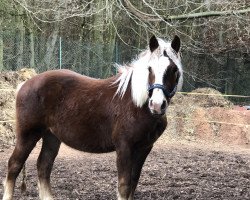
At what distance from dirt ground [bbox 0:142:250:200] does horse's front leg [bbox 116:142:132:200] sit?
124 centimetres

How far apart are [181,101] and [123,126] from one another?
1047cm

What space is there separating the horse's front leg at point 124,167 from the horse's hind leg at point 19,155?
1.09 m

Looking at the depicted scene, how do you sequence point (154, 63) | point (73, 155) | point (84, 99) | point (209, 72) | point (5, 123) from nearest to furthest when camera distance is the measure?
point (154, 63) → point (84, 99) → point (73, 155) → point (5, 123) → point (209, 72)

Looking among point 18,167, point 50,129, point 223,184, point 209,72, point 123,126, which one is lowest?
point 209,72

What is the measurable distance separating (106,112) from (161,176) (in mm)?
2729

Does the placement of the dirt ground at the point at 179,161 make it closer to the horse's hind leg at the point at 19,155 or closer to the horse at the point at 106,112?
the horse's hind leg at the point at 19,155

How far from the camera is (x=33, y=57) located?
14805mm

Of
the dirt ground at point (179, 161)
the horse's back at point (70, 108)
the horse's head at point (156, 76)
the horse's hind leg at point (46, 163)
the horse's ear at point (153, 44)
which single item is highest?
the horse's ear at point (153, 44)

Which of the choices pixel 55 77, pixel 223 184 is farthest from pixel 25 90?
pixel 223 184

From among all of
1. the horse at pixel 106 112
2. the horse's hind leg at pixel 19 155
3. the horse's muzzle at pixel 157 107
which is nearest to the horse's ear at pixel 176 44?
the horse at pixel 106 112

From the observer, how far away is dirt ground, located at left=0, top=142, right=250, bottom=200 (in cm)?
560

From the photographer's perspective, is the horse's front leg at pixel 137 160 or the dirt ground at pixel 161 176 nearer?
the horse's front leg at pixel 137 160

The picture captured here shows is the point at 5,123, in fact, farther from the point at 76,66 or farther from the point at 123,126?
the point at 123,126

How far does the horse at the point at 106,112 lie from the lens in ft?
13.5
